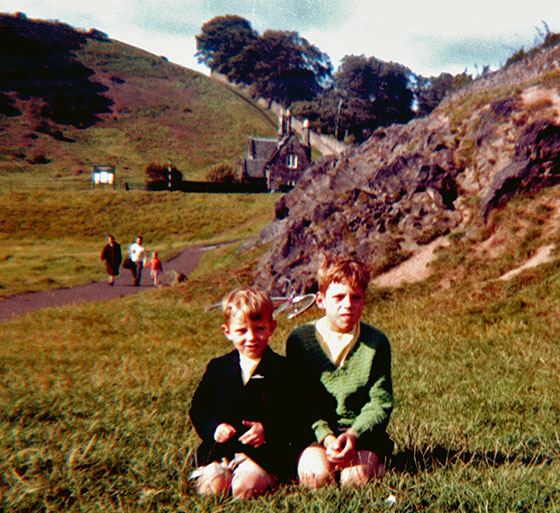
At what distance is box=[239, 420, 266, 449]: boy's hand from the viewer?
3.00 metres

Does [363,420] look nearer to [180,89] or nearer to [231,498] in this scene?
[231,498]

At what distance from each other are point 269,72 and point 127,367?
99.7 metres

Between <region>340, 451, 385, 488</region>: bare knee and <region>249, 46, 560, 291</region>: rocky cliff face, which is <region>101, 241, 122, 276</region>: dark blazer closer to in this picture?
<region>249, 46, 560, 291</region>: rocky cliff face

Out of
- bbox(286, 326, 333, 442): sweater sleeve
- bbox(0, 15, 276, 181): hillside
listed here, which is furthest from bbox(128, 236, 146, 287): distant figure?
bbox(0, 15, 276, 181): hillside

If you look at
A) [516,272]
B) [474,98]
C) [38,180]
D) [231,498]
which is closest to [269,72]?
[38,180]

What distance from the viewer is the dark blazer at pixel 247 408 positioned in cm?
314

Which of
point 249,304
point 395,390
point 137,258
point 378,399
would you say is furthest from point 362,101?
point 249,304

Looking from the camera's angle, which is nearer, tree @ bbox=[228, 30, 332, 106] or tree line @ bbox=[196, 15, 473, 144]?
tree line @ bbox=[196, 15, 473, 144]

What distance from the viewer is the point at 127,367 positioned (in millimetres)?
7477

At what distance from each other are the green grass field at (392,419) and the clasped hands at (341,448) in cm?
17

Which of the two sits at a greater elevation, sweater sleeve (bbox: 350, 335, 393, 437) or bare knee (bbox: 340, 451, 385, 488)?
sweater sleeve (bbox: 350, 335, 393, 437)

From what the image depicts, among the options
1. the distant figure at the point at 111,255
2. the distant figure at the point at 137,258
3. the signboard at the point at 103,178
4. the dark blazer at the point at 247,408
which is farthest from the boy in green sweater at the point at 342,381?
the signboard at the point at 103,178

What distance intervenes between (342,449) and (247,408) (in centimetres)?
58

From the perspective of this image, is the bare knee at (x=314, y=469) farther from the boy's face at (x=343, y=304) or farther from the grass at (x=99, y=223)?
the grass at (x=99, y=223)
